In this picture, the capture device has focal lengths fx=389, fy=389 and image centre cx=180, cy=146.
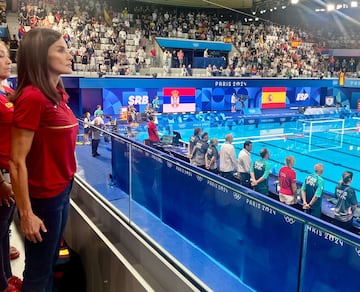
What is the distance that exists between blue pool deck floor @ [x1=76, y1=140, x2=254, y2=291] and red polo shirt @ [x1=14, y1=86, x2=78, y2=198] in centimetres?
119

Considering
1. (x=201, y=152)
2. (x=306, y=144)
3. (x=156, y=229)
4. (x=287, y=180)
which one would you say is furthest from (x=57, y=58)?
(x=306, y=144)

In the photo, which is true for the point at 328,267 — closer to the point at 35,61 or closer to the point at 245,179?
the point at 35,61

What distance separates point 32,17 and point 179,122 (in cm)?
783

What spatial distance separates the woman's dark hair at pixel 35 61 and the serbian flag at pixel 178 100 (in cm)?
1730

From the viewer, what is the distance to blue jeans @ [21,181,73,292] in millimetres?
1604

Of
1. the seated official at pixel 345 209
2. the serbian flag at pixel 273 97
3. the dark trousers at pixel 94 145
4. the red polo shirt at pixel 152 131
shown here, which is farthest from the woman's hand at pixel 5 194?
the serbian flag at pixel 273 97

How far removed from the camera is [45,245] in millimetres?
1650

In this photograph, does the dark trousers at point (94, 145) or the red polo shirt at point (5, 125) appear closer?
the red polo shirt at point (5, 125)

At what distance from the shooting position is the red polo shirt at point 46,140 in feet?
4.73

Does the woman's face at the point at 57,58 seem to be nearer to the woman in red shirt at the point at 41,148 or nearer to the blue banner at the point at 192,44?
the woman in red shirt at the point at 41,148

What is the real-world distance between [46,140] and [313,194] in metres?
4.75

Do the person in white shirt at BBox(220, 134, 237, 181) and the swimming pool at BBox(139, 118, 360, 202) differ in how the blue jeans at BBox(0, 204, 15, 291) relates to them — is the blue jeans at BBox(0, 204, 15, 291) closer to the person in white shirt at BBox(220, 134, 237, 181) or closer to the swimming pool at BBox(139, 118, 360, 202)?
the person in white shirt at BBox(220, 134, 237, 181)

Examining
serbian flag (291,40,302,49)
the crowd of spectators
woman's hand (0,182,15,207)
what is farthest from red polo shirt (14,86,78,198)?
serbian flag (291,40,302,49)

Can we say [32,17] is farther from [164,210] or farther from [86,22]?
[164,210]
